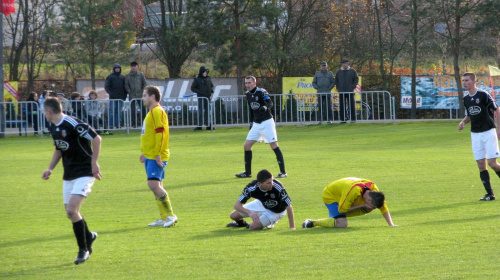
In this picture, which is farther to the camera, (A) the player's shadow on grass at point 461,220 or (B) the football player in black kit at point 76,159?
(A) the player's shadow on grass at point 461,220

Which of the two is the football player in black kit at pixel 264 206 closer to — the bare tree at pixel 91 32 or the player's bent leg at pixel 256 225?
the player's bent leg at pixel 256 225

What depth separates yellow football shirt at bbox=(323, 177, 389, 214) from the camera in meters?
9.05

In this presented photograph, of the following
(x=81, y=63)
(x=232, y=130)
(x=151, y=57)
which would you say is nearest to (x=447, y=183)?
(x=232, y=130)

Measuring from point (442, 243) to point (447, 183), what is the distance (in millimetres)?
5317

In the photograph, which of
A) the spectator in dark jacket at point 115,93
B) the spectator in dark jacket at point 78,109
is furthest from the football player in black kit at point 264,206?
the spectator in dark jacket at point 115,93

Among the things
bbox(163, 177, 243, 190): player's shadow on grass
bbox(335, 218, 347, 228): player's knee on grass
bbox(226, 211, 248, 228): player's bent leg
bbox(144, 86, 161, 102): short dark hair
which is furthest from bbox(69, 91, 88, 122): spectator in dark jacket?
bbox(335, 218, 347, 228): player's knee on grass

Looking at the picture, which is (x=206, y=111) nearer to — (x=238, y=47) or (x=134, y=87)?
(x=134, y=87)

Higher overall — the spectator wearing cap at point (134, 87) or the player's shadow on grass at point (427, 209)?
the spectator wearing cap at point (134, 87)

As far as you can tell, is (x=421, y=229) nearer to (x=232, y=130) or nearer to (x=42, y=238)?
(x=42, y=238)

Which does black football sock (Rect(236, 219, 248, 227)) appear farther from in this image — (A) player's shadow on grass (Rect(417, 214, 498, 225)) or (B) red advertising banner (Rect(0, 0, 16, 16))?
(B) red advertising banner (Rect(0, 0, 16, 16))

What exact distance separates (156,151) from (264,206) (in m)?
1.50

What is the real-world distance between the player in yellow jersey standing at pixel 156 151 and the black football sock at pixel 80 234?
2.02 meters

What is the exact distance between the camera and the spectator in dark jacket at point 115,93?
80.2 feet

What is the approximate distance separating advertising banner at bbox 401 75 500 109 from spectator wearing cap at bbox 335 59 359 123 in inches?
212
